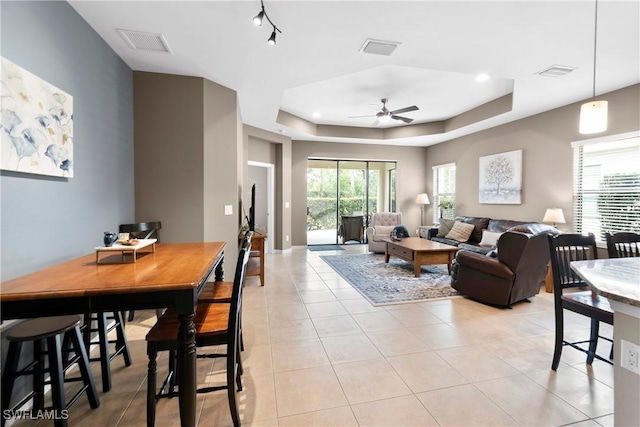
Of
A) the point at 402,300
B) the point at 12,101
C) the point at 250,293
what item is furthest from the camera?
the point at 250,293

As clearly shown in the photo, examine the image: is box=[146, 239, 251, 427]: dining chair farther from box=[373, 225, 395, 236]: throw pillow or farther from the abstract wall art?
the abstract wall art

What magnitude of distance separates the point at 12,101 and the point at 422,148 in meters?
8.47

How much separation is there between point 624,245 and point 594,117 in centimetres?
110

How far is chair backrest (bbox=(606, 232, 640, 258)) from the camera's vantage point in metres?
2.37

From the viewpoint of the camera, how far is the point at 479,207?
6.55 metres

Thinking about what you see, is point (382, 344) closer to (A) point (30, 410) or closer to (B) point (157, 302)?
(B) point (157, 302)

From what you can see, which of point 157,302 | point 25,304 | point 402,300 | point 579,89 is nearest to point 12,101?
point 25,304

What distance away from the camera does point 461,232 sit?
6.15 meters

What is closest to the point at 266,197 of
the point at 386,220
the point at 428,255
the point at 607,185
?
the point at 386,220

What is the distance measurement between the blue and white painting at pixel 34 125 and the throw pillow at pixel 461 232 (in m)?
6.27

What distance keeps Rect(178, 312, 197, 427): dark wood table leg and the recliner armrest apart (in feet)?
10.9

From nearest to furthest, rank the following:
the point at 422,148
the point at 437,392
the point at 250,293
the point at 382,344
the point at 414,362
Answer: the point at 437,392
the point at 414,362
the point at 382,344
the point at 250,293
the point at 422,148

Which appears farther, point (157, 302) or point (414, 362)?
point (414, 362)

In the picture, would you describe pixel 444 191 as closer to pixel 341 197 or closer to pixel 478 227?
pixel 478 227
